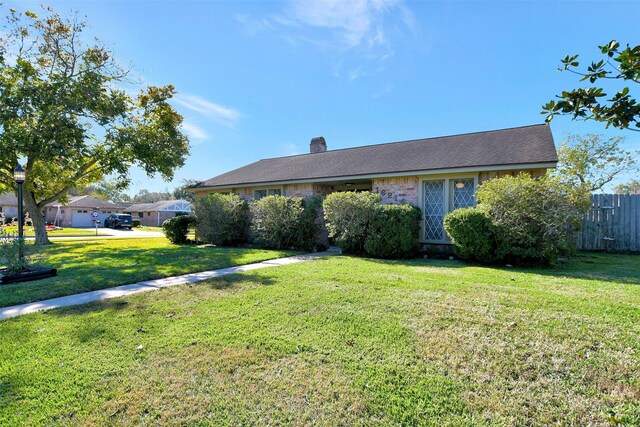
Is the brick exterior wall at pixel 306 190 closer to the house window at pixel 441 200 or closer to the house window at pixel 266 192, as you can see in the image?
the house window at pixel 266 192

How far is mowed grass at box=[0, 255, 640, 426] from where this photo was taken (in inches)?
86.9

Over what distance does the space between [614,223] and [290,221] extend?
10.9m

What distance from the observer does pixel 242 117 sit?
18.3 metres

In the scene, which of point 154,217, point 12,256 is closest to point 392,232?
point 12,256

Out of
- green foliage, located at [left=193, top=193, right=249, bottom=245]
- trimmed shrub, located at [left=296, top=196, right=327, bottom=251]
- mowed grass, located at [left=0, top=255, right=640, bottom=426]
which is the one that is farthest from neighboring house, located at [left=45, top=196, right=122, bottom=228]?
mowed grass, located at [left=0, top=255, right=640, bottom=426]

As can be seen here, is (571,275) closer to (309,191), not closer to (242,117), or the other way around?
(309,191)

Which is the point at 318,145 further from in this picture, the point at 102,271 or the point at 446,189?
the point at 102,271

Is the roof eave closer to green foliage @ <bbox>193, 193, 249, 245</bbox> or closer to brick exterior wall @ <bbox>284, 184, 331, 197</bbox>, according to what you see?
brick exterior wall @ <bbox>284, 184, 331, 197</bbox>

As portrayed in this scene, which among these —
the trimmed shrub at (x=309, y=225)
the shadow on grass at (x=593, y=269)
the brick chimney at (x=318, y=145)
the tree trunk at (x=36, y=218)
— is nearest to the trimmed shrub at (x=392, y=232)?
the shadow on grass at (x=593, y=269)

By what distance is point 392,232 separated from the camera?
934 cm

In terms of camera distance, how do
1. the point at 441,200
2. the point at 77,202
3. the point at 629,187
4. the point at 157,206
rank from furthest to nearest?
the point at 157,206 < the point at 77,202 < the point at 629,187 < the point at 441,200

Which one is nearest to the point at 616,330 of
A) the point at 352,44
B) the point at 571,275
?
the point at 571,275

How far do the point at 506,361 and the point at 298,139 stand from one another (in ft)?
68.6

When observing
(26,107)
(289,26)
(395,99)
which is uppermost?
Answer: (289,26)
